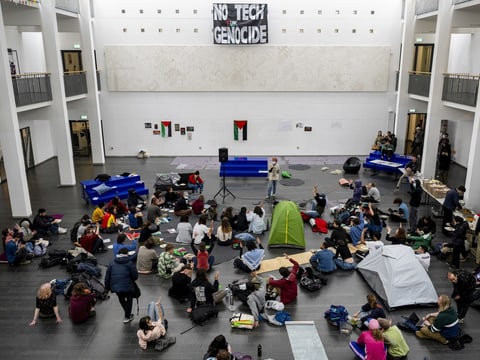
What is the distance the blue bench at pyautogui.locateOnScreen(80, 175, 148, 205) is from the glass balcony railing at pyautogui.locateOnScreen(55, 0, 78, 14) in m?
8.22

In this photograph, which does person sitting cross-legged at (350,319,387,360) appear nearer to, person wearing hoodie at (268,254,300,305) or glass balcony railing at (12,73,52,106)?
person wearing hoodie at (268,254,300,305)

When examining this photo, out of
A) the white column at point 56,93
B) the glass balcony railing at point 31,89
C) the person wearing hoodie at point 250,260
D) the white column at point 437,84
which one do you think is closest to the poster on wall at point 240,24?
the white column at point 56,93

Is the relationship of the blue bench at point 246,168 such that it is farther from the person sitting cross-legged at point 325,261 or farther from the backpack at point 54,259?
the backpack at point 54,259

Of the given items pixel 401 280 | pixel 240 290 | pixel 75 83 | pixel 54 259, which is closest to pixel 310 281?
pixel 240 290

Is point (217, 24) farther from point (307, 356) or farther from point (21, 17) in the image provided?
point (307, 356)

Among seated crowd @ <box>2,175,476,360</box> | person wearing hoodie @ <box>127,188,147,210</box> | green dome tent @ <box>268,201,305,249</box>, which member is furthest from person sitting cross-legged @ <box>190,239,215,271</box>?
person wearing hoodie @ <box>127,188,147,210</box>

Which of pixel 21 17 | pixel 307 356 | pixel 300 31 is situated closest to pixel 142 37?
pixel 21 17

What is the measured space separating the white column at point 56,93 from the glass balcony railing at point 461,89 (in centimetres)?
1624

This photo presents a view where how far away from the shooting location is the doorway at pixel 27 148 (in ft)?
70.8

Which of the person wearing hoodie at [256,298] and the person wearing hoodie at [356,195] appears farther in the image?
the person wearing hoodie at [356,195]

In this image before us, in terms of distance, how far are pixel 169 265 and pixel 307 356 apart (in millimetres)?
4339

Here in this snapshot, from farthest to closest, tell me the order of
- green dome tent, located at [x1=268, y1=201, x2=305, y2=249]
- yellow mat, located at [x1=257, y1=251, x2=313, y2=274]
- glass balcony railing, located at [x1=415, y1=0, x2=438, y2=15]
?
1. glass balcony railing, located at [x1=415, y1=0, x2=438, y2=15]
2. green dome tent, located at [x1=268, y1=201, x2=305, y2=249]
3. yellow mat, located at [x1=257, y1=251, x2=313, y2=274]

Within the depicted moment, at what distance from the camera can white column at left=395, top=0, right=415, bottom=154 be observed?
21594 millimetres

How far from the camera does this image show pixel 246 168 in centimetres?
2084
